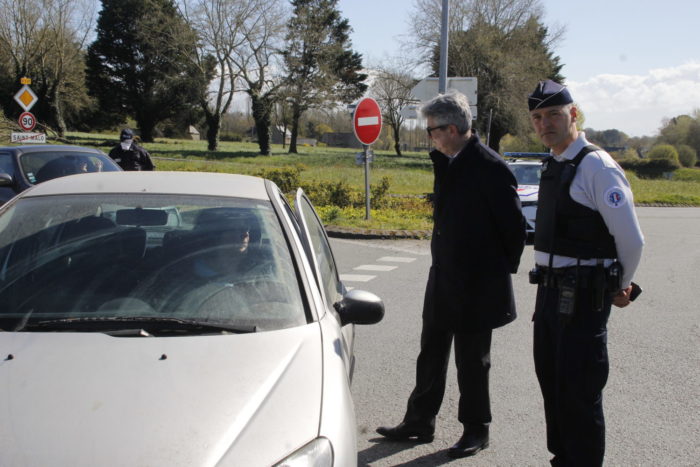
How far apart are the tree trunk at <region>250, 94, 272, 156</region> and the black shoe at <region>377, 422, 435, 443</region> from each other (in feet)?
153

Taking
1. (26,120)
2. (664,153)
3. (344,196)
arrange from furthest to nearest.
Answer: (664,153), (26,120), (344,196)

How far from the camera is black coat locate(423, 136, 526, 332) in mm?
3389

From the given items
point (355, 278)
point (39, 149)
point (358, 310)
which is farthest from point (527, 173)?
point (358, 310)

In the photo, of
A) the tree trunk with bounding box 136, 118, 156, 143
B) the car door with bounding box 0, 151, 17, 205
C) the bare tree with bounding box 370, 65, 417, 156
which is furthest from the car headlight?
the tree trunk with bounding box 136, 118, 156, 143

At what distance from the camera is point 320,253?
3.48m

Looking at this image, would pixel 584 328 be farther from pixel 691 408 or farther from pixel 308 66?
pixel 308 66

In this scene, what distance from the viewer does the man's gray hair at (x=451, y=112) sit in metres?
3.38

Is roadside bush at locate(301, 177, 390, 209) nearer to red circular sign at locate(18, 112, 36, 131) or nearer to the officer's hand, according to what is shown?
red circular sign at locate(18, 112, 36, 131)

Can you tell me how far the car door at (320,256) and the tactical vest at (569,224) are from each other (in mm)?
1076

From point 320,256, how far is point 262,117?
4711 cm

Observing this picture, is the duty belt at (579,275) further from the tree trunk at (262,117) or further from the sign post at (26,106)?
the tree trunk at (262,117)

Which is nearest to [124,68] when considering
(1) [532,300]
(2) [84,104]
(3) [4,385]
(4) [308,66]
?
(2) [84,104]

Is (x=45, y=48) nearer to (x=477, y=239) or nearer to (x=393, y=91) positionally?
(x=393, y=91)

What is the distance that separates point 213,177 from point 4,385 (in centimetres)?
174
